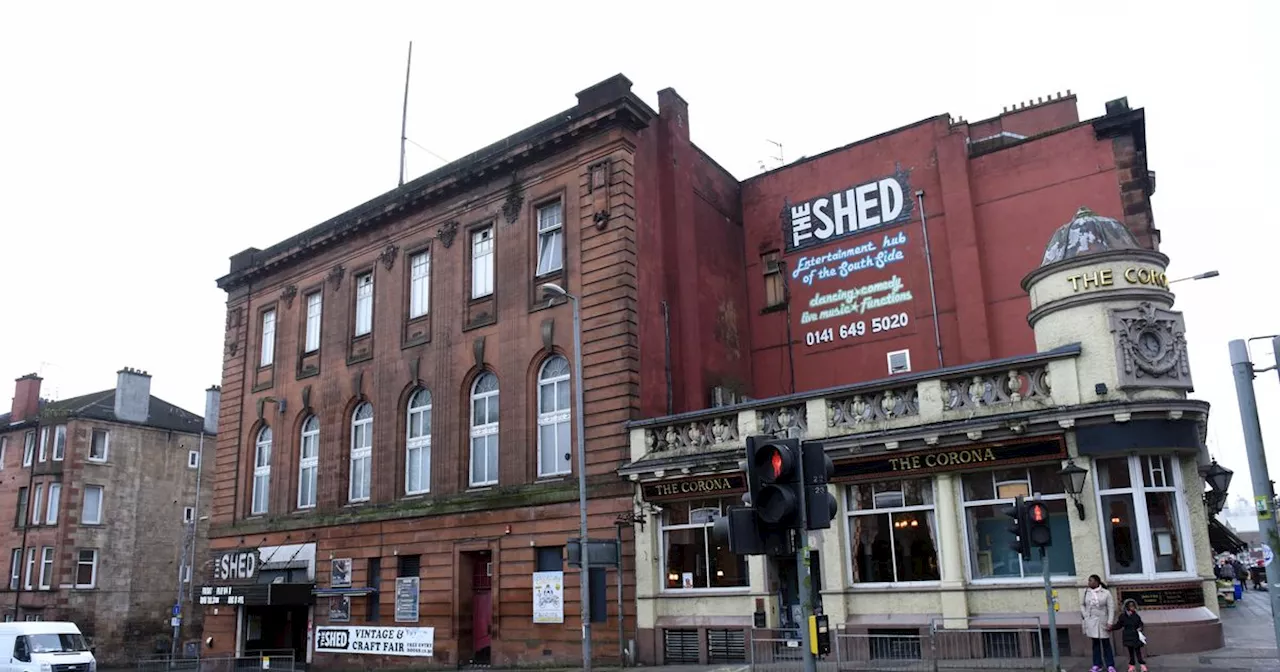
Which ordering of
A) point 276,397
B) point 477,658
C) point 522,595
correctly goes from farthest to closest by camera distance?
1. point 276,397
2. point 477,658
3. point 522,595

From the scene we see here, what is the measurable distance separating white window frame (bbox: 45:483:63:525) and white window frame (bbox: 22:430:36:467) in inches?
107

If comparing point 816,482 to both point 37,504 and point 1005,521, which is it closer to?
point 1005,521

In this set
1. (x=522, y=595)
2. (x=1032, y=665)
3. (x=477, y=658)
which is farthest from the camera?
(x=477, y=658)

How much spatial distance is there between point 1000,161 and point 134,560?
50.7 metres

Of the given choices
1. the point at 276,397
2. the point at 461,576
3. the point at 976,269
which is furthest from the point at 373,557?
the point at 976,269

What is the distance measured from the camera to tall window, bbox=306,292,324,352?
3566 centimetres

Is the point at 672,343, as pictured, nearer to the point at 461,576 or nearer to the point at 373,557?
the point at 461,576

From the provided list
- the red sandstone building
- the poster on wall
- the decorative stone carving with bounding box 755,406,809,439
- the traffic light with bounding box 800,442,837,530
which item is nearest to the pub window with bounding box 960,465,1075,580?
the decorative stone carving with bounding box 755,406,809,439

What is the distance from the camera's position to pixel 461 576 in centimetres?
2789

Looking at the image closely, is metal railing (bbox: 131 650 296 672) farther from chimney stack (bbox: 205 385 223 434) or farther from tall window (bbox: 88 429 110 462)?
chimney stack (bbox: 205 385 223 434)

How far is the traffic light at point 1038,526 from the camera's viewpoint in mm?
16125

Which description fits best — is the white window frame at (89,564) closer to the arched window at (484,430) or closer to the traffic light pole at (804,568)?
the arched window at (484,430)

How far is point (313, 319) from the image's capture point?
3609 centimetres

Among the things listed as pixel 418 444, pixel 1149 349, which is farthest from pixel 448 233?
pixel 1149 349
